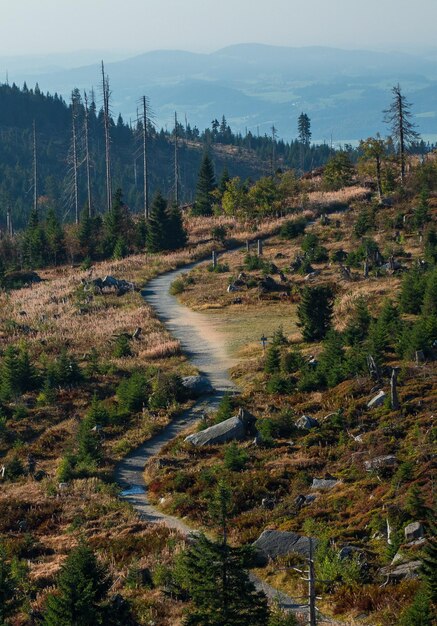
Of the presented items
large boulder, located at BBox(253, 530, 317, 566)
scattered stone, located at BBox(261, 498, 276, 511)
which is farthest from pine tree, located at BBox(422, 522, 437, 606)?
scattered stone, located at BBox(261, 498, 276, 511)

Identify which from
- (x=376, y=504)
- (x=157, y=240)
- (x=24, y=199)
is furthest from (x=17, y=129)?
(x=376, y=504)

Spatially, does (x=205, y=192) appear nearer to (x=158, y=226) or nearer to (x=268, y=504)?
(x=158, y=226)

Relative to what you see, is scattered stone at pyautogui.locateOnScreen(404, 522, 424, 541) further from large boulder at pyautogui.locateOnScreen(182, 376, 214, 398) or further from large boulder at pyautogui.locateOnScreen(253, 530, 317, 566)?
large boulder at pyautogui.locateOnScreen(182, 376, 214, 398)

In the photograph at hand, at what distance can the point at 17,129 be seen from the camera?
512ft

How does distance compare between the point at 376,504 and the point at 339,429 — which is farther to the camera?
the point at 339,429

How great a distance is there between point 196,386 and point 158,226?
2961cm

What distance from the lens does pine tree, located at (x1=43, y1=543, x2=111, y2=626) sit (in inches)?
609

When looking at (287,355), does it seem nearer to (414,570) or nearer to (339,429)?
(339,429)

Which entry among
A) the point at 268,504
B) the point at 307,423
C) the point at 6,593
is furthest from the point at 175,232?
the point at 6,593

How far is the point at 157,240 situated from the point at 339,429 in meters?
36.3

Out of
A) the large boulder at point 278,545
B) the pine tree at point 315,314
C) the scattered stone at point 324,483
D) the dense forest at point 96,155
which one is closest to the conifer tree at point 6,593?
the large boulder at point 278,545

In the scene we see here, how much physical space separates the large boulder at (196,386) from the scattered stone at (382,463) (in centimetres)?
970

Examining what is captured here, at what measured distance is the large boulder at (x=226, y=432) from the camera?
86.2ft

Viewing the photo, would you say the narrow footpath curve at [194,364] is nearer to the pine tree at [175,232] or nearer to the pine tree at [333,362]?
the pine tree at [333,362]
